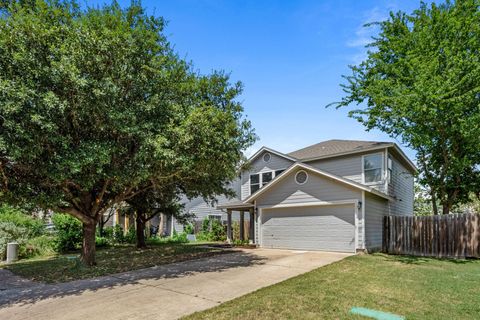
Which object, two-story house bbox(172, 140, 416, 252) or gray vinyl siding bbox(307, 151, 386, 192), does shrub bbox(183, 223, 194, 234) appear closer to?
two-story house bbox(172, 140, 416, 252)

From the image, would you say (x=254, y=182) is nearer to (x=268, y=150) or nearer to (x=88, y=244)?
(x=268, y=150)

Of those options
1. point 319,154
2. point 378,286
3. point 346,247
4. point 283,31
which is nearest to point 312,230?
point 346,247

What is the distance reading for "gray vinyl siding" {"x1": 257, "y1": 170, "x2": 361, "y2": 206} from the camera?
1395 centimetres

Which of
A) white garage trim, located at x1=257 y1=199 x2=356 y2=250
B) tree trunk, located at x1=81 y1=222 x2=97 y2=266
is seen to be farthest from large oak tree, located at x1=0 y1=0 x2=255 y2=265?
white garage trim, located at x1=257 y1=199 x2=356 y2=250

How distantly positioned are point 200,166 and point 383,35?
43.2 feet

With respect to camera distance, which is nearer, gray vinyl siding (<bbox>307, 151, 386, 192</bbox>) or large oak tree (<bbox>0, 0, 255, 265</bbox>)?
large oak tree (<bbox>0, 0, 255, 265</bbox>)

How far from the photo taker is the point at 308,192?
14.9 meters

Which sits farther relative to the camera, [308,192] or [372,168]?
[372,168]

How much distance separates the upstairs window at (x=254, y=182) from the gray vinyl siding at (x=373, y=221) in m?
8.44

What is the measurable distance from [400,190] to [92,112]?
→ 17.1 meters

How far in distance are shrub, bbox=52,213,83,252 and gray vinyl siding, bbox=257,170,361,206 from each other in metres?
10.0

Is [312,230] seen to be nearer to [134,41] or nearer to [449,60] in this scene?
[449,60]

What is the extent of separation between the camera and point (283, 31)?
13305 mm

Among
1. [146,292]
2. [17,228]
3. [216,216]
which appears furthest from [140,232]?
[146,292]
